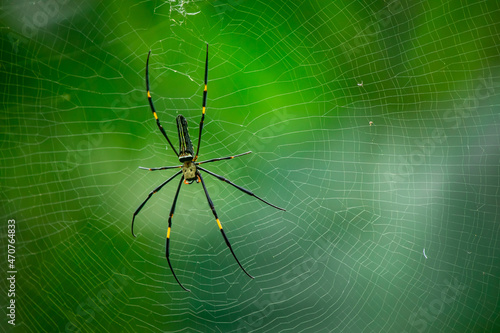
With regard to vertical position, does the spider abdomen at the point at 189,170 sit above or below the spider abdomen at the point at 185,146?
below

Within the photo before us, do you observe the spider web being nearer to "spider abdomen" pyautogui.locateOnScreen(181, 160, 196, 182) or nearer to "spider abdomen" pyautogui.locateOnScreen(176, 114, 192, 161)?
"spider abdomen" pyautogui.locateOnScreen(181, 160, 196, 182)

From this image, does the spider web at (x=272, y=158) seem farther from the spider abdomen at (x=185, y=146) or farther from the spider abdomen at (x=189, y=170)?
the spider abdomen at (x=185, y=146)

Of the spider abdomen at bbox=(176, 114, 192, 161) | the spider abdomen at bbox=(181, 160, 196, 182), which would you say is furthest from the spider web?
the spider abdomen at bbox=(176, 114, 192, 161)

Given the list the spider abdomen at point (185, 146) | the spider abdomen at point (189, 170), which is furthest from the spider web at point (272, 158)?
the spider abdomen at point (185, 146)

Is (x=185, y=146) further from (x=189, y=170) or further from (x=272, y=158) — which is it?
(x=272, y=158)

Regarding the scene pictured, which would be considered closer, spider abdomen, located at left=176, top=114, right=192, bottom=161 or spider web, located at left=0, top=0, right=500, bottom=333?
spider abdomen, located at left=176, top=114, right=192, bottom=161

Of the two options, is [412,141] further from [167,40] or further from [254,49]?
[167,40]

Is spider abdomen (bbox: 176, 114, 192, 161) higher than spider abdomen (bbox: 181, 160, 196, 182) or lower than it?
higher

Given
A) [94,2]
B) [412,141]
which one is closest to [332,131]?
[412,141]
